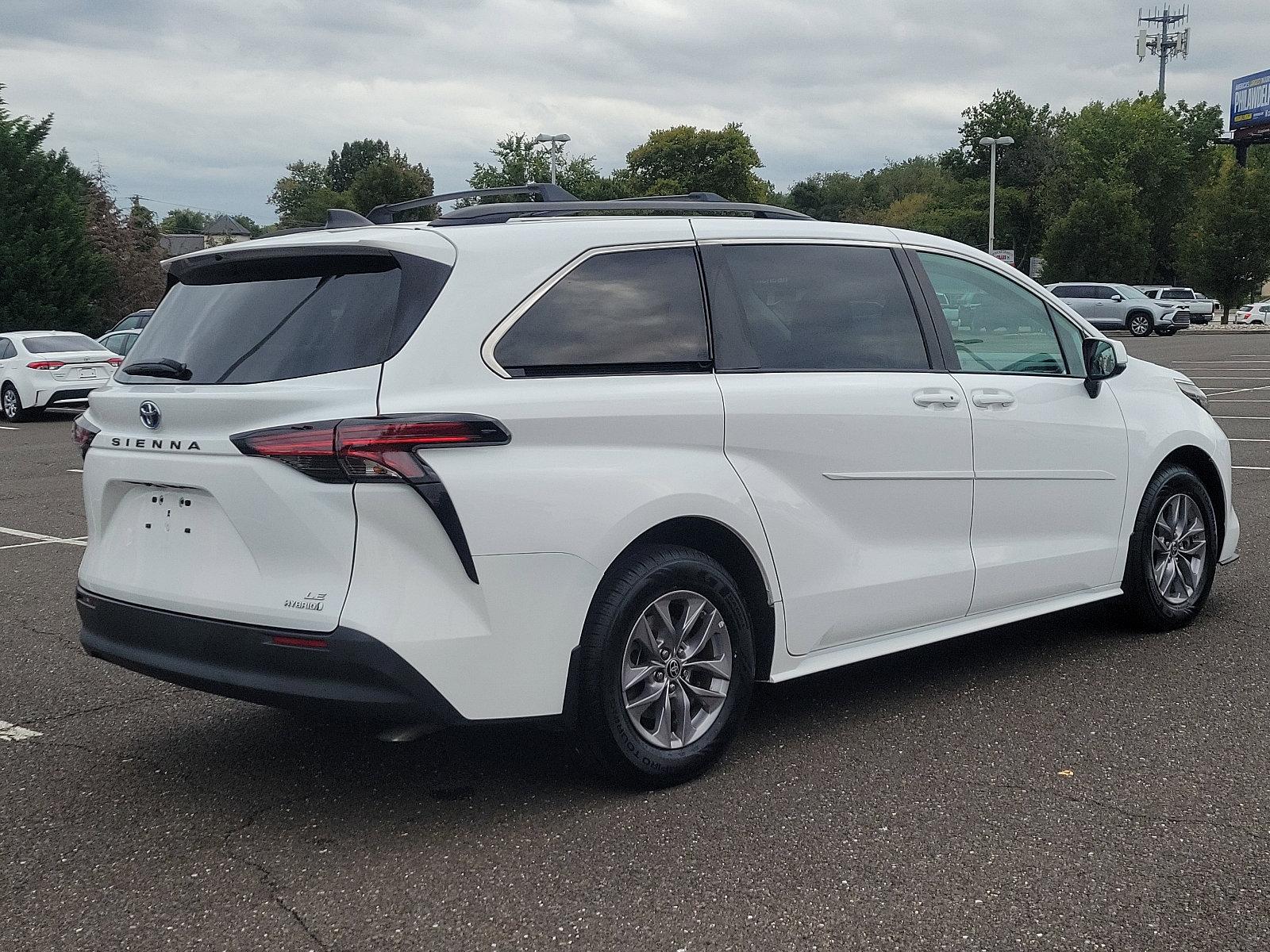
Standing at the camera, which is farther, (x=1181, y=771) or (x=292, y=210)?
(x=292, y=210)

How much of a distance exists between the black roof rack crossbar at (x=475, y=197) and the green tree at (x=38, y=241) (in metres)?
32.7

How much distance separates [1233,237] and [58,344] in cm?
5219

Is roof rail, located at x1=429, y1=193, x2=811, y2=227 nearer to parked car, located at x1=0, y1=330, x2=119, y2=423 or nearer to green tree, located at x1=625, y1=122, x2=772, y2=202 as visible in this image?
parked car, located at x1=0, y1=330, x2=119, y2=423

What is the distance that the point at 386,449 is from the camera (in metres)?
3.52

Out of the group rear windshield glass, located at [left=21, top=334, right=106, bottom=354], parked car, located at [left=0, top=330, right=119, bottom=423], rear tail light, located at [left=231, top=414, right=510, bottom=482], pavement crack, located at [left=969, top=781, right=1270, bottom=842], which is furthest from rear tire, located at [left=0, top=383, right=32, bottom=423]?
pavement crack, located at [left=969, top=781, right=1270, bottom=842]

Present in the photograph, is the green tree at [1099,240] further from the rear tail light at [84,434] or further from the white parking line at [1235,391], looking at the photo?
the rear tail light at [84,434]

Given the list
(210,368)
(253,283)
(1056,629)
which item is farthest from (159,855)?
(1056,629)

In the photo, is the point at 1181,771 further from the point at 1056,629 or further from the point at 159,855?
the point at 159,855

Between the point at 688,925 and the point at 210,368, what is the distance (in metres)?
2.08

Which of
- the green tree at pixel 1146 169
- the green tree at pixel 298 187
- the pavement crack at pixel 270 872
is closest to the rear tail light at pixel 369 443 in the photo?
the pavement crack at pixel 270 872

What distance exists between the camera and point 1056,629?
620 cm

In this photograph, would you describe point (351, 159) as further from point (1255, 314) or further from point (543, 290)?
point (543, 290)

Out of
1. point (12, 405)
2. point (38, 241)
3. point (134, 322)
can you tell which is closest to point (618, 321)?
point (12, 405)

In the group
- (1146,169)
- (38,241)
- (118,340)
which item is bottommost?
(118,340)
